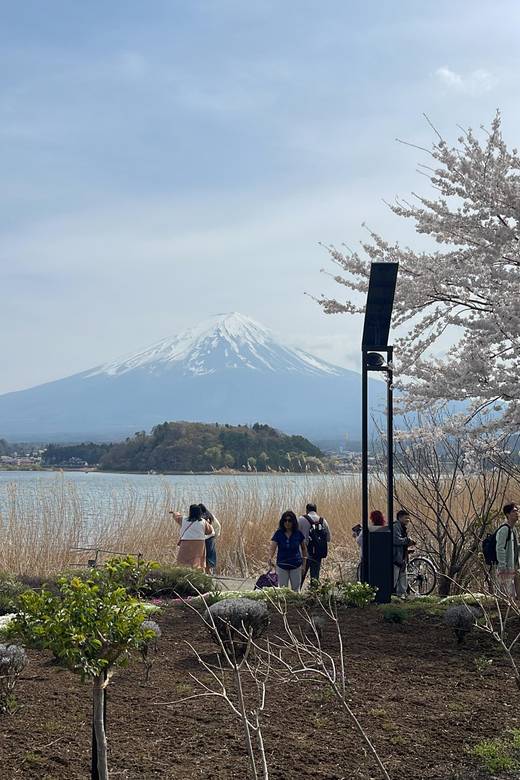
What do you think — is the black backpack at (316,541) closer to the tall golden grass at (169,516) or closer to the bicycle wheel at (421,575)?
the bicycle wheel at (421,575)

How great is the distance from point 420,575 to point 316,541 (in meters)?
1.59

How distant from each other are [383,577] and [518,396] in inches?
106

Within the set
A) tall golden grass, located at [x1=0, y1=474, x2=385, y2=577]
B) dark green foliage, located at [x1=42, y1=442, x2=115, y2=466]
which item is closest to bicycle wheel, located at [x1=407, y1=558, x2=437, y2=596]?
tall golden grass, located at [x1=0, y1=474, x2=385, y2=577]

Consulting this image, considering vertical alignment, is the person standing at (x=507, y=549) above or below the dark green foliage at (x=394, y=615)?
above

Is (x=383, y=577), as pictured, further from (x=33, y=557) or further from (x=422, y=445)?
(x=33, y=557)

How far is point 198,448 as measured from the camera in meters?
29.7

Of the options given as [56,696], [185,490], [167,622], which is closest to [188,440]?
[185,490]

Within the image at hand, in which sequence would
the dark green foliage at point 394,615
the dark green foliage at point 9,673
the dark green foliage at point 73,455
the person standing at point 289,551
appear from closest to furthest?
the dark green foliage at point 9,673 → the dark green foliage at point 394,615 → the person standing at point 289,551 → the dark green foliage at point 73,455

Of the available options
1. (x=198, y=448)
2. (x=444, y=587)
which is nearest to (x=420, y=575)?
(x=444, y=587)

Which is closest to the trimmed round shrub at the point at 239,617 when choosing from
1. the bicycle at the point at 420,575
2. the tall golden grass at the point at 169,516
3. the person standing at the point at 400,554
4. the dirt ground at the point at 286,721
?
the dirt ground at the point at 286,721

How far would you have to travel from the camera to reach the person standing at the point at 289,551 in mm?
8070

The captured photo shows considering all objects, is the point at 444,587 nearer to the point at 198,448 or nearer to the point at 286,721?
the point at 286,721

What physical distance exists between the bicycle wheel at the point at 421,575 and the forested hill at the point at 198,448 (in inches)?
546

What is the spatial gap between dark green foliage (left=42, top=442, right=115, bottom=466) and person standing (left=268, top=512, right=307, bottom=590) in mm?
30732
